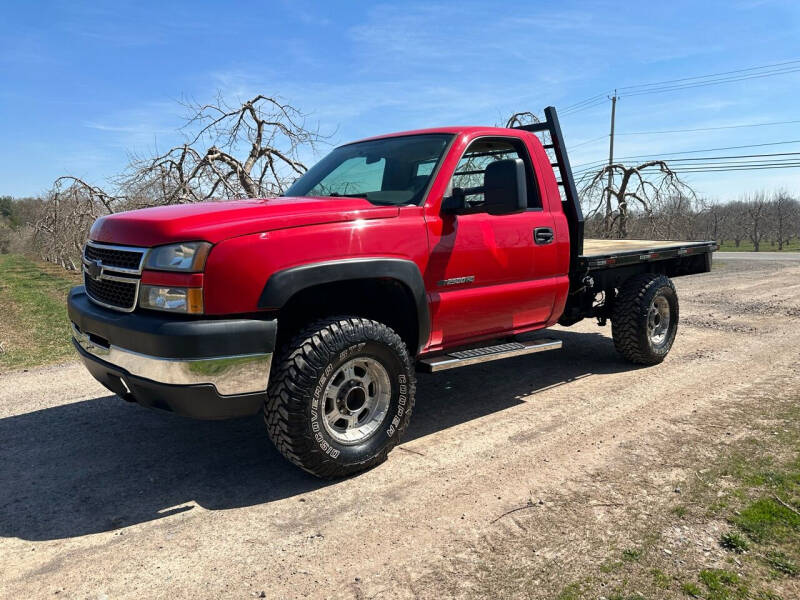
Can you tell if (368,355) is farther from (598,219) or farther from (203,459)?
(598,219)

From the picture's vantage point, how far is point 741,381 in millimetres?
5324

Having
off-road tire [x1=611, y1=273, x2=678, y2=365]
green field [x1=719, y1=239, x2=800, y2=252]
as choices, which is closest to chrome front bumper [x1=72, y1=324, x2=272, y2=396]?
off-road tire [x1=611, y1=273, x2=678, y2=365]

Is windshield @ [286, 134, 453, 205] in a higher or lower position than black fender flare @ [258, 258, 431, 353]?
higher

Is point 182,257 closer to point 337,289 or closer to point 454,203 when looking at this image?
point 337,289

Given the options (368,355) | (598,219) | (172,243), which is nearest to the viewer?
(172,243)

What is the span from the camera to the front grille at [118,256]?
10.3ft

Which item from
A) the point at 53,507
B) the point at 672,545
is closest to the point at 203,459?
the point at 53,507

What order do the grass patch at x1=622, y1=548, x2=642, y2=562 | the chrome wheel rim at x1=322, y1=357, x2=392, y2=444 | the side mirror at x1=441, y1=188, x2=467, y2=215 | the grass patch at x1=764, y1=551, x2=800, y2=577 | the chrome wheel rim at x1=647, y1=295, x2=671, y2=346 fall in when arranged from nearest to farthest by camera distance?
the grass patch at x1=764, y1=551, x2=800, y2=577 → the grass patch at x1=622, y1=548, x2=642, y2=562 → the chrome wheel rim at x1=322, y1=357, x2=392, y2=444 → the side mirror at x1=441, y1=188, x2=467, y2=215 → the chrome wheel rim at x1=647, y1=295, x2=671, y2=346

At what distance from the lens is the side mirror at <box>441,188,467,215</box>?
12.7ft

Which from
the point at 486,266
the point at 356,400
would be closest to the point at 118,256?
the point at 356,400

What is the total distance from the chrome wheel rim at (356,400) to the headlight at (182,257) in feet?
3.20

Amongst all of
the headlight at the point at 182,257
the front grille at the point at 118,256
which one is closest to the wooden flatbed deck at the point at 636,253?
the headlight at the point at 182,257

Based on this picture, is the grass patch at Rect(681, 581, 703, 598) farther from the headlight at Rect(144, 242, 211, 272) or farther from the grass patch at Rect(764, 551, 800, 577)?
the headlight at Rect(144, 242, 211, 272)

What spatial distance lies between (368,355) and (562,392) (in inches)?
93.5
